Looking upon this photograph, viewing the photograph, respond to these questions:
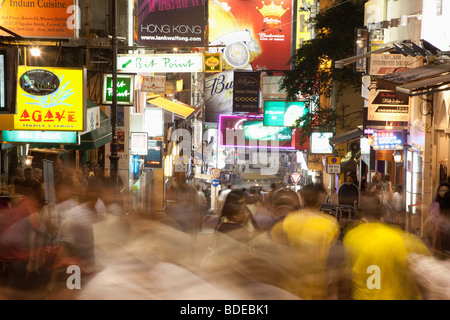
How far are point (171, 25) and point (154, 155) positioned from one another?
29.0ft

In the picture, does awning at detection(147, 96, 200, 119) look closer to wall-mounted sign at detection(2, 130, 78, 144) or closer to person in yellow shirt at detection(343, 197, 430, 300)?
wall-mounted sign at detection(2, 130, 78, 144)

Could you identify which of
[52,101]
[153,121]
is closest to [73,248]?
[52,101]

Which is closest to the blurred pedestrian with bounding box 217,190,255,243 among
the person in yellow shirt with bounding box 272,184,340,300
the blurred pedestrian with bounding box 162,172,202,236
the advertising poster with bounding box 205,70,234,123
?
the person in yellow shirt with bounding box 272,184,340,300

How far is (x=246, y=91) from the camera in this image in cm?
3594

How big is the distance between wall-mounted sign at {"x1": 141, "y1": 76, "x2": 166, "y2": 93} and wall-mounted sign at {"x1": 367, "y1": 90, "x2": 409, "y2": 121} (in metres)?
7.81

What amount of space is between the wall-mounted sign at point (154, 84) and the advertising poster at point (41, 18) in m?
9.01

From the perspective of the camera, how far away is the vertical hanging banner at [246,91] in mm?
35487

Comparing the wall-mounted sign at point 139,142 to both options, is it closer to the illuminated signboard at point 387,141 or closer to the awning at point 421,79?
the illuminated signboard at point 387,141

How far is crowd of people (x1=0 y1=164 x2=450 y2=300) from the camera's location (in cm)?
640

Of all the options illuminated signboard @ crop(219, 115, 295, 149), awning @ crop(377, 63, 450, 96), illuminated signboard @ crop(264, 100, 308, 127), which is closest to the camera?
awning @ crop(377, 63, 450, 96)

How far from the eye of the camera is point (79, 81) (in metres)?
12.9

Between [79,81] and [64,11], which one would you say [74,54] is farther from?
[79,81]

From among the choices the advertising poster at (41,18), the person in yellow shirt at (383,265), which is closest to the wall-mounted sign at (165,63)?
→ the advertising poster at (41,18)
